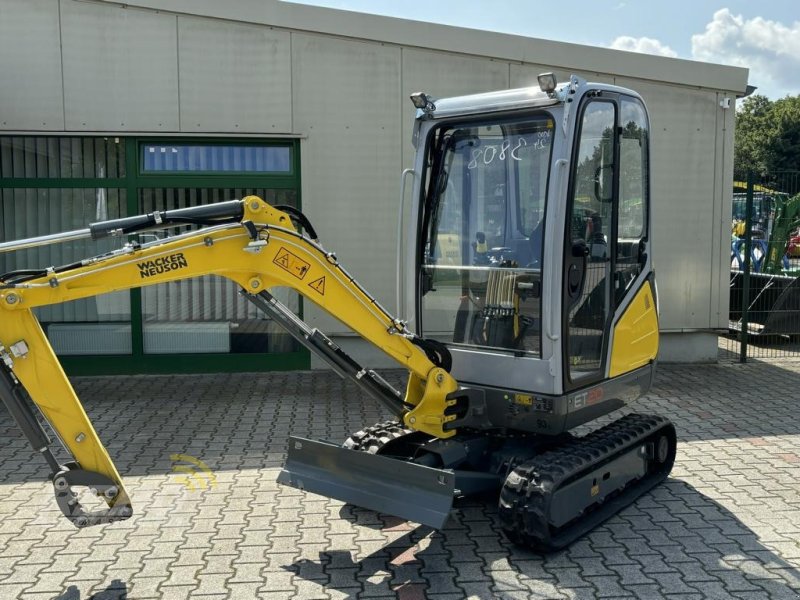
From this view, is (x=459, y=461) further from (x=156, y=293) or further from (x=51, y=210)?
(x=51, y=210)

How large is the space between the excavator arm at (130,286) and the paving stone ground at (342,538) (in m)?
0.75

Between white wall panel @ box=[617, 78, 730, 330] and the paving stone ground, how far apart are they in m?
3.13

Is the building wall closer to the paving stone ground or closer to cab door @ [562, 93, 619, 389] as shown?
the paving stone ground

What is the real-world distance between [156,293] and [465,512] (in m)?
5.83

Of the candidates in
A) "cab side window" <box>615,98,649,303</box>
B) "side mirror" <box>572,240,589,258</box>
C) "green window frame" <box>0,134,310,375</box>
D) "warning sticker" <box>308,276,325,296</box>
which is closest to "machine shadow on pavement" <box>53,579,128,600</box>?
"warning sticker" <box>308,276,325,296</box>

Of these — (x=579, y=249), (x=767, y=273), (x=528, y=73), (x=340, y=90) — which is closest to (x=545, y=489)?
(x=579, y=249)

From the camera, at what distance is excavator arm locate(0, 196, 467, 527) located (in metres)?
3.82

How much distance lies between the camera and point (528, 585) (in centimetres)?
418

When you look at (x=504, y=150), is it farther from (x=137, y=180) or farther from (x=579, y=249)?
(x=137, y=180)

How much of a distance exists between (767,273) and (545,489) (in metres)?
9.29

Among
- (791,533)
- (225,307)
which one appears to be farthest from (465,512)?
(225,307)

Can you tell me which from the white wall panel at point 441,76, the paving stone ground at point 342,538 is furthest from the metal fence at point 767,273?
the paving stone ground at point 342,538

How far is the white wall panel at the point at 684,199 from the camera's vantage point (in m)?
10.0

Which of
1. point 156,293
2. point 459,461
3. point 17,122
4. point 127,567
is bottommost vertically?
point 127,567
